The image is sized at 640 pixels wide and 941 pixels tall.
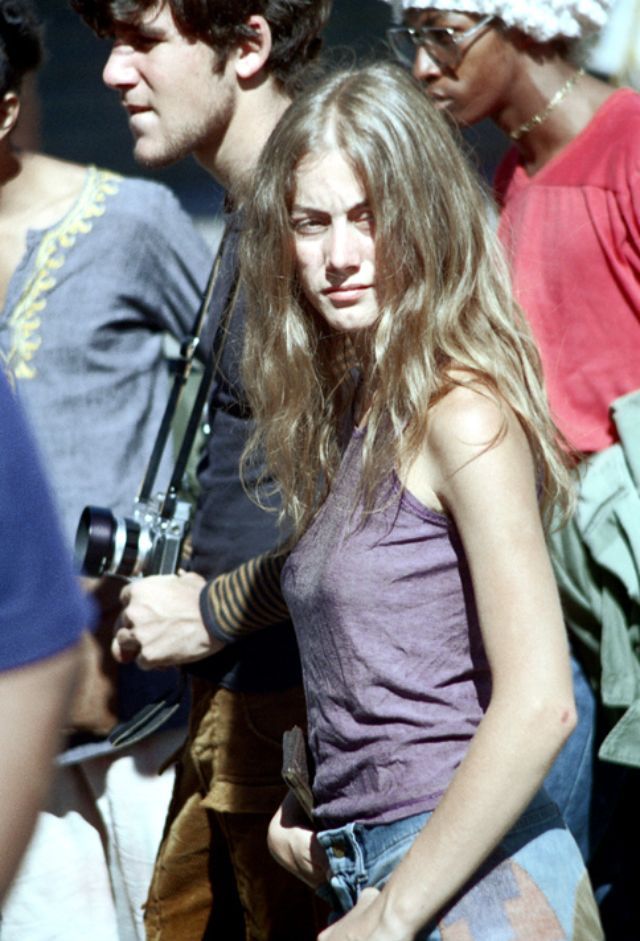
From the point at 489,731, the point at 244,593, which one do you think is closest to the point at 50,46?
the point at 244,593

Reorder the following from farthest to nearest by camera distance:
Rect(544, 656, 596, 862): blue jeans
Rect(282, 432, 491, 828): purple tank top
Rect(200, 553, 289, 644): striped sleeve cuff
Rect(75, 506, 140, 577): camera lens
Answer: Rect(544, 656, 596, 862): blue jeans → Rect(75, 506, 140, 577): camera lens → Rect(200, 553, 289, 644): striped sleeve cuff → Rect(282, 432, 491, 828): purple tank top

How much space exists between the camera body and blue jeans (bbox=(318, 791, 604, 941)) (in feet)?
2.65

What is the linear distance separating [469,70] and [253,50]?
1.46 ft

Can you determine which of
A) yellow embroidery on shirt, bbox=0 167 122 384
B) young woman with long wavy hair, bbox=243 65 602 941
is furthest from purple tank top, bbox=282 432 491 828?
yellow embroidery on shirt, bbox=0 167 122 384

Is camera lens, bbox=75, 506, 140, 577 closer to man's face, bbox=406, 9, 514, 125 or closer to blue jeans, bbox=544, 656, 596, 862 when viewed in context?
blue jeans, bbox=544, 656, 596, 862

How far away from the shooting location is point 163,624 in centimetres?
234

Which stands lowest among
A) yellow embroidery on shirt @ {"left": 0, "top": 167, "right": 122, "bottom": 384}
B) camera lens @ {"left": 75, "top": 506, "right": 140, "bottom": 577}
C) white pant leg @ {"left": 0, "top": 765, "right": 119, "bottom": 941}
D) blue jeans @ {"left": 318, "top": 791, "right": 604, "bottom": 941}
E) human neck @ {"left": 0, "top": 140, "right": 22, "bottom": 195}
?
white pant leg @ {"left": 0, "top": 765, "right": 119, "bottom": 941}

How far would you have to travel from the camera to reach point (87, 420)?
2.68 m

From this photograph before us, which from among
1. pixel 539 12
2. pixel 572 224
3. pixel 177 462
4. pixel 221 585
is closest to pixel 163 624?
pixel 221 585

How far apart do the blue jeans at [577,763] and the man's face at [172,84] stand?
114cm

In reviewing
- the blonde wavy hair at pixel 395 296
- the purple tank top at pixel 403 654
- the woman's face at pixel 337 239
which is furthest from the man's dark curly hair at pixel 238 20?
the purple tank top at pixel 403 654

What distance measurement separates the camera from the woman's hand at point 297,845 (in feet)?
6.20

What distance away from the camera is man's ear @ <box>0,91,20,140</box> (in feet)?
9.39

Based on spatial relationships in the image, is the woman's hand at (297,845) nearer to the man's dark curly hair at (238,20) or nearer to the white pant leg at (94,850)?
the white pant leg at (94,850)
